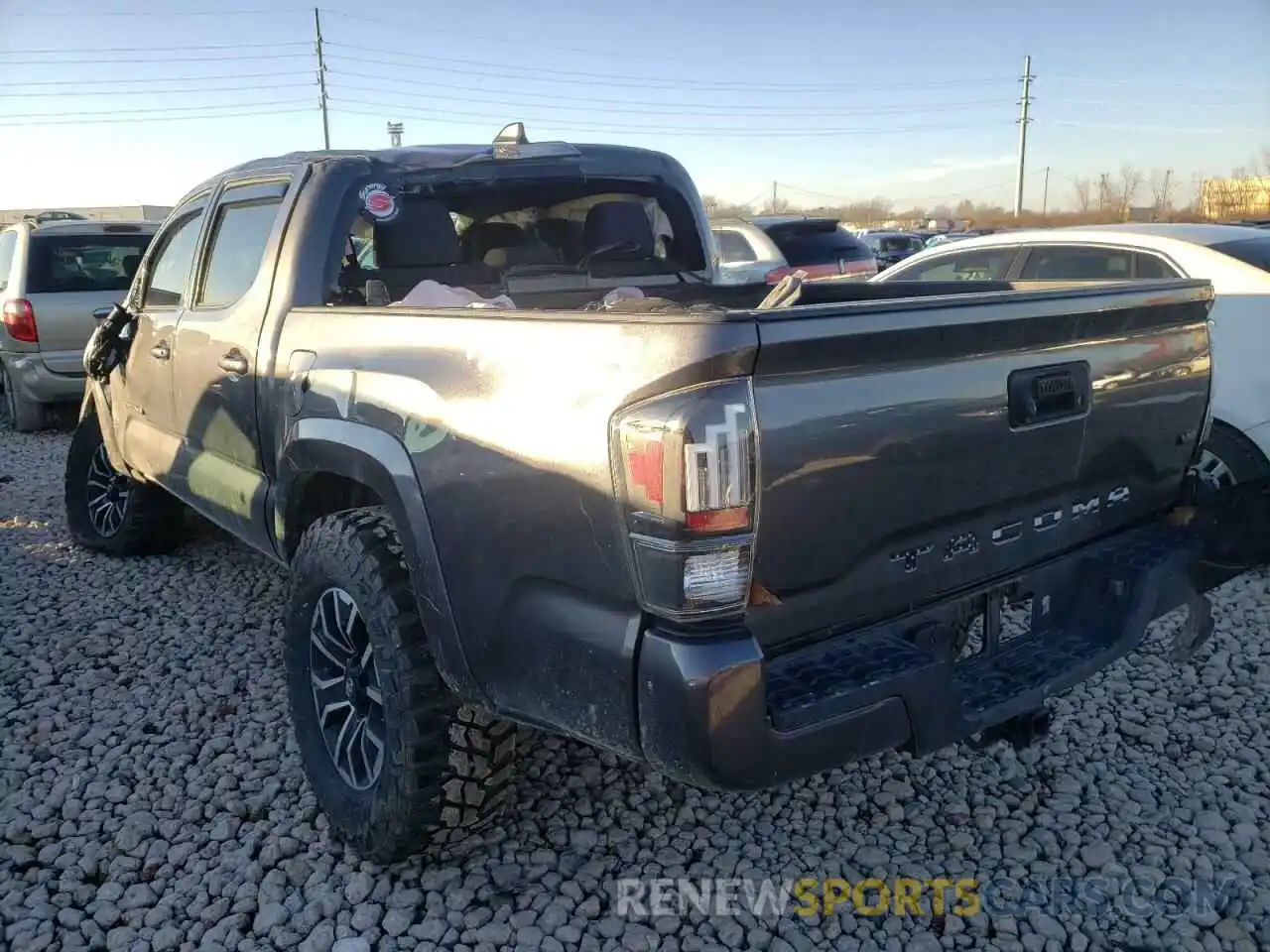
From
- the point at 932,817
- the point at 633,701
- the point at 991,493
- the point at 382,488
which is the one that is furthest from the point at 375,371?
the point at 932,817

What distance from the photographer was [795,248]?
34.8 feet

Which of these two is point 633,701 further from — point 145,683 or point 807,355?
point 145,683

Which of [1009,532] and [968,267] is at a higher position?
[968,267]

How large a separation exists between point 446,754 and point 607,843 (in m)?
→ 0.65

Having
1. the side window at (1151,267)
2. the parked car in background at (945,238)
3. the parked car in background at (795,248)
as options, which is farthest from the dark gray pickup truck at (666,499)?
the parked car in background at (795,248)

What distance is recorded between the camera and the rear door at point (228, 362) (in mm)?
3418

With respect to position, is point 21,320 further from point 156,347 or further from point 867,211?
point 867,211

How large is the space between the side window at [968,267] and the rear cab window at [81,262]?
22.1ft

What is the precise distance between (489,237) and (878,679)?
2743mm

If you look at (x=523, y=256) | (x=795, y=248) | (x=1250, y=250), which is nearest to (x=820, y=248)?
(x=795, y=248)

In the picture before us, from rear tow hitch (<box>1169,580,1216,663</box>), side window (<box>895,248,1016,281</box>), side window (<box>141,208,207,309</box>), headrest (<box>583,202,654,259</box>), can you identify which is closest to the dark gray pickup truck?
rear tow hitch (<box>1169,580,1216,663</box>)

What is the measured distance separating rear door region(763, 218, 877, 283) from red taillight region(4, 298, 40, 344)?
23.1ft

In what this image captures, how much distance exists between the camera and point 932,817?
9.84 ft

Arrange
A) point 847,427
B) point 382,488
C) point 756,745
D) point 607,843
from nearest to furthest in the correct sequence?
point 756,745 → point 847,427 → point 382,488 → point 607,843
